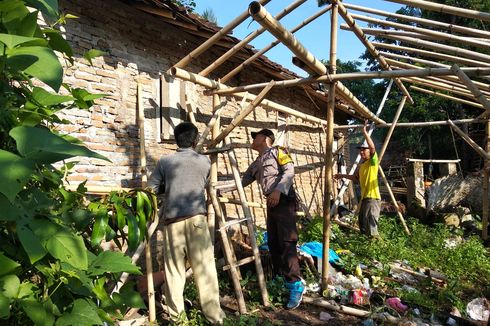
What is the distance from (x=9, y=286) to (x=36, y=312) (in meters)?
0.08

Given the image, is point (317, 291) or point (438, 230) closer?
point (317, 291)

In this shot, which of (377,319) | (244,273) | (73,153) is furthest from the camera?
(244,273)

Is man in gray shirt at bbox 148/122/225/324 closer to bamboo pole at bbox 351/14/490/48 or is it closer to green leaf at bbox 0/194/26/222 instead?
green leaf at bbox 0/194/26/222

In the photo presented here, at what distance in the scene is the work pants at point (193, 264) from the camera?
3367 mm

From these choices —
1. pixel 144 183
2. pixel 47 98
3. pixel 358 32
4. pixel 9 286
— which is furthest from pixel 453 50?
pixel 9 286

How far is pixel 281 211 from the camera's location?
4281 mm

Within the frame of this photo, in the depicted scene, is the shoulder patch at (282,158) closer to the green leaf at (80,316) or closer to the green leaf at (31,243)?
the green leaf at (80,316)

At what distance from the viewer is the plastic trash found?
12.9 ft

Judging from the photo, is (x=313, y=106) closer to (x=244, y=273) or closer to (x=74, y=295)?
(x=244, y=273)

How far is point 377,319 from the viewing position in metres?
3.78

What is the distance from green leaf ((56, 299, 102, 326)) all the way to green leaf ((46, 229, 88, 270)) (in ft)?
0.39

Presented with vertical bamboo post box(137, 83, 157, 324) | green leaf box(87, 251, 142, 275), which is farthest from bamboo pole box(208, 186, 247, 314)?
green leaf box(87, 251, 142, 275)

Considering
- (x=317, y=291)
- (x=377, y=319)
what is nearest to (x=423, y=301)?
(x=377, y=319)

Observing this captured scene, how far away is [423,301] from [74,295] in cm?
436
